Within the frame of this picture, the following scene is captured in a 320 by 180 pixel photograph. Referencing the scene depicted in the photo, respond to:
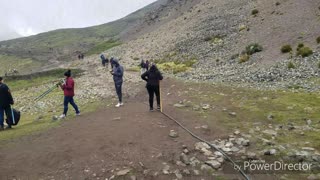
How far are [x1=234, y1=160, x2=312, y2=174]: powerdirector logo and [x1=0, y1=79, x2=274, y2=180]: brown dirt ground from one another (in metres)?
0.68

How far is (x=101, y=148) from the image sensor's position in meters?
14.0

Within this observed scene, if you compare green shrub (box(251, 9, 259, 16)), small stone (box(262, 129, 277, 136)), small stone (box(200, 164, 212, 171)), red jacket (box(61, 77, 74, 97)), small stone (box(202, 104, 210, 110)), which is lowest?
small stone (box(200, 164, 212, 171))

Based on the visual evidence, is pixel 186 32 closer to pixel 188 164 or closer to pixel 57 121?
pixel 57 121

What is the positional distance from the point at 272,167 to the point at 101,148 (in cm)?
610

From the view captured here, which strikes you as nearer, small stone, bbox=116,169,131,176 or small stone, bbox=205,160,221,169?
small stone, bbox=116,169,131,176

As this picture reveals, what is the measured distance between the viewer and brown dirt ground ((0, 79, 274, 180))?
12383mm

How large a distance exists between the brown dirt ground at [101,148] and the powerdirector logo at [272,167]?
0.68m

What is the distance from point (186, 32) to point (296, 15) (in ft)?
88.9

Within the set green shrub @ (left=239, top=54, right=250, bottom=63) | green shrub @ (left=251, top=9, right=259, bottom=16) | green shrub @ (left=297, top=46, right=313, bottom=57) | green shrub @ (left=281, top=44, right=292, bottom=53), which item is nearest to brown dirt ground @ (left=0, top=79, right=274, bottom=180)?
green shrub @ (left=297, top=46, right=313, bottom=57)

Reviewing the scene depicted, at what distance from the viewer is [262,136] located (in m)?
14.4

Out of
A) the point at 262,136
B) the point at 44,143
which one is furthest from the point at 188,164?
the point at 44,143

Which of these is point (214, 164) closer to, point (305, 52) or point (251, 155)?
point (251, 155)

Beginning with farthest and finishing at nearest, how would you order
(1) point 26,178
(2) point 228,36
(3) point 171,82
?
(2) point 228,36
(3) point 171,82
(1) point 26,178

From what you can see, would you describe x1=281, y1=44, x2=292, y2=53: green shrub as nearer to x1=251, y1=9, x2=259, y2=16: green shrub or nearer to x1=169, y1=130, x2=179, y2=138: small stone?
x1=169, y1=130, x2=179, y2=138: small stone
